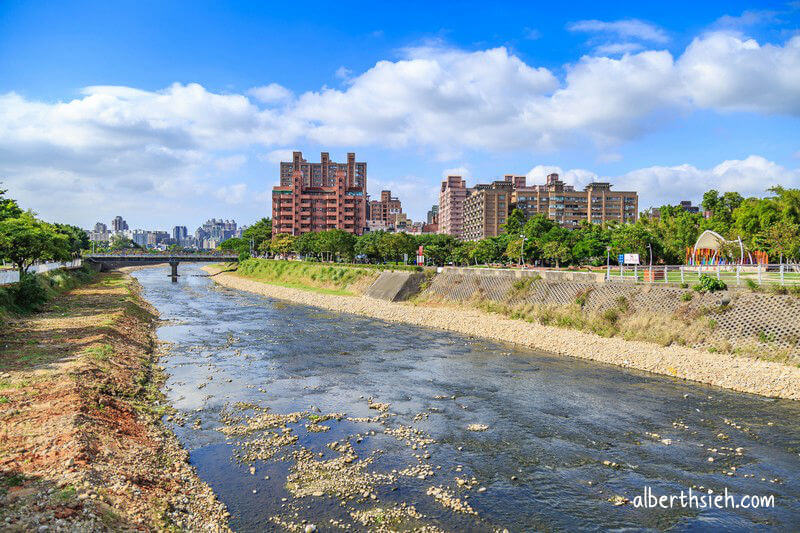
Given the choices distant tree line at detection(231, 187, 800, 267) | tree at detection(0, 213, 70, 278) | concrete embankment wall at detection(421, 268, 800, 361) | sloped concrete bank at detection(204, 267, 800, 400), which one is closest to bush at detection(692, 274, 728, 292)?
concrete embankment wall at detection(421, 268, 800, 361)

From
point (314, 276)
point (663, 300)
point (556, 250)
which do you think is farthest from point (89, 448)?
point (556, 250)

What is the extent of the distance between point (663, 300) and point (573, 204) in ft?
475

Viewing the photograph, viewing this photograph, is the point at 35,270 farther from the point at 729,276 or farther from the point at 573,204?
the point at 573,204

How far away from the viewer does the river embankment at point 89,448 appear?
11.5 m

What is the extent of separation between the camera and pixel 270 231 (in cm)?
17862

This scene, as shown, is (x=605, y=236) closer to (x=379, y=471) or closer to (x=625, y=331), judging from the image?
(x=625, y=331)

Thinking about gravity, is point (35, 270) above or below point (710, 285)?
above

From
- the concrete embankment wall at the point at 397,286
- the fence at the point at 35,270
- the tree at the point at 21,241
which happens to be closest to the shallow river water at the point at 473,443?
the fence at the point at 35,270

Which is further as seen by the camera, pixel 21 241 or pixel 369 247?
pixel 369 247

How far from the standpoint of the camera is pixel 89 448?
14.7 m

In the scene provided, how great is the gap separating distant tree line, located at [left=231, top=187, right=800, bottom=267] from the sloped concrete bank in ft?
56.4

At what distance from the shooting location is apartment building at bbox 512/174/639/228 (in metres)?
171

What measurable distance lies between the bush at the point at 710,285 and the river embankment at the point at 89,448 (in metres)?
32.8

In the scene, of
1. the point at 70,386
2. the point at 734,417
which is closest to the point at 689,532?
the point at 734,417
